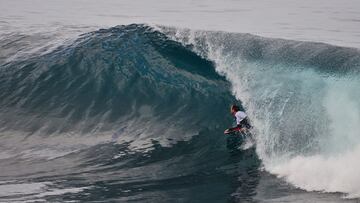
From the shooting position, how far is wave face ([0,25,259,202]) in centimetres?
1291

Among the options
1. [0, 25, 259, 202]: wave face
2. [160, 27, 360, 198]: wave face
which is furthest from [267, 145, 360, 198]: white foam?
[0, 25, 259, 202]: wave face

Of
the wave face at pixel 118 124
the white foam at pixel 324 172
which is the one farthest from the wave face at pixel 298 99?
the wave face at pixel 118 124

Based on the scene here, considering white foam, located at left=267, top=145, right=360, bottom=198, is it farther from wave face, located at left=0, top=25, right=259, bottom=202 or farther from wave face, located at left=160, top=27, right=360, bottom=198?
wave face, located at left=0, top=25, right=259, bottom=202

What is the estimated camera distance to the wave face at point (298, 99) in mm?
12898

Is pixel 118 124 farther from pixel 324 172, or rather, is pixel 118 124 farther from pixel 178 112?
pixel 324 172

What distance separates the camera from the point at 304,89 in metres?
16.1

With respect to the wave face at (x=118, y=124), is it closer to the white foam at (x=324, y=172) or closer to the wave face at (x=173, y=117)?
the wave face at (x=173, y=117)

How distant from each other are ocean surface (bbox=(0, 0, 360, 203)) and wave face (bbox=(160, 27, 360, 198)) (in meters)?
0.04

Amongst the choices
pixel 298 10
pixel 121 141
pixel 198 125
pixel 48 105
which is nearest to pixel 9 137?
pixel 48 105

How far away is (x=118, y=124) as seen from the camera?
654 inches

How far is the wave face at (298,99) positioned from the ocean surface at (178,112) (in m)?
0.04

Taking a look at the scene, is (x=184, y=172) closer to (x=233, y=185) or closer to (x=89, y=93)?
(x=233, y=185)

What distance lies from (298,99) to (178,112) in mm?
3155

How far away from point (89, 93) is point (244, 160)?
567cm
